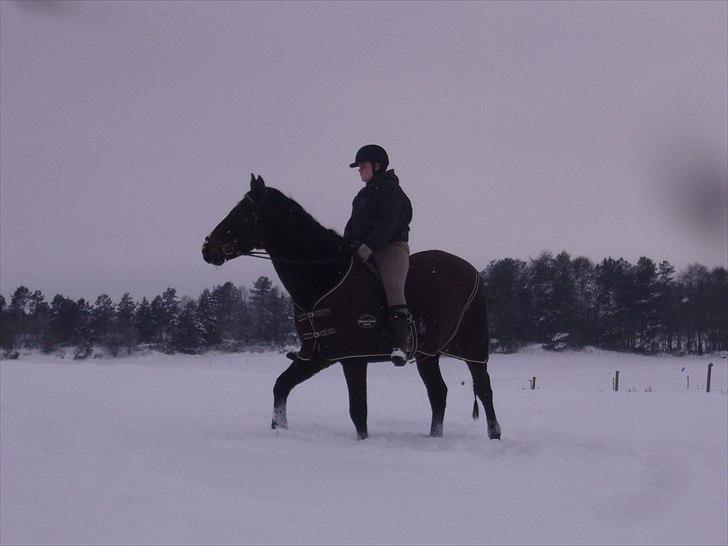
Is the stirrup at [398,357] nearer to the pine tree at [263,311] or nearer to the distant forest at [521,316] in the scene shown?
the distant forest at [521,316]

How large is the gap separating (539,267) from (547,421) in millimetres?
45082

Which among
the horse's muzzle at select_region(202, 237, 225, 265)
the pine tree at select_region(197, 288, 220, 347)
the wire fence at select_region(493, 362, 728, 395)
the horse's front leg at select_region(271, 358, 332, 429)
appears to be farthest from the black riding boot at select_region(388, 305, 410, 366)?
the pine tree at select_region(197, 288, 220, 347)

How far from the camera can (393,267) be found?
223 inches

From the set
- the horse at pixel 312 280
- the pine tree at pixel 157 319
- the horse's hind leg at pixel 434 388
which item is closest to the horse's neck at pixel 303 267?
the horse at pixel 312 280

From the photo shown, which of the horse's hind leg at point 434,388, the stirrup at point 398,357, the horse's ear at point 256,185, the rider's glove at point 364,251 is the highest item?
the horse's ear at point 256,185

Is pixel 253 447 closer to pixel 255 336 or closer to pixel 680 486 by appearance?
pixel 680 486

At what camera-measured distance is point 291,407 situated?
7.75 m

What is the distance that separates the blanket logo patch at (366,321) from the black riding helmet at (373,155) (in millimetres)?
1532

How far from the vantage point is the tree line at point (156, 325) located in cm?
5628

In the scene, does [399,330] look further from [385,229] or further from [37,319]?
[37,319]

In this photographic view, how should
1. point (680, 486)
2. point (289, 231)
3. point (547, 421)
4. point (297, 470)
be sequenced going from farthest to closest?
1. point (547, 421)
2. point (289, 231)
3. point (680, 486)
4. point (297, 470)

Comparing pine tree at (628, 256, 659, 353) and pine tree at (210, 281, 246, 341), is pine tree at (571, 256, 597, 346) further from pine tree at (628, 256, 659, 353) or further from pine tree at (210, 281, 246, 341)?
pine tree at (210, 281, 246, 341)

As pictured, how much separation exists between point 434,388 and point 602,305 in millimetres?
53706

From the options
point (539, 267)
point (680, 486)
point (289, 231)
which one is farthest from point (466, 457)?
point (539, 267)
